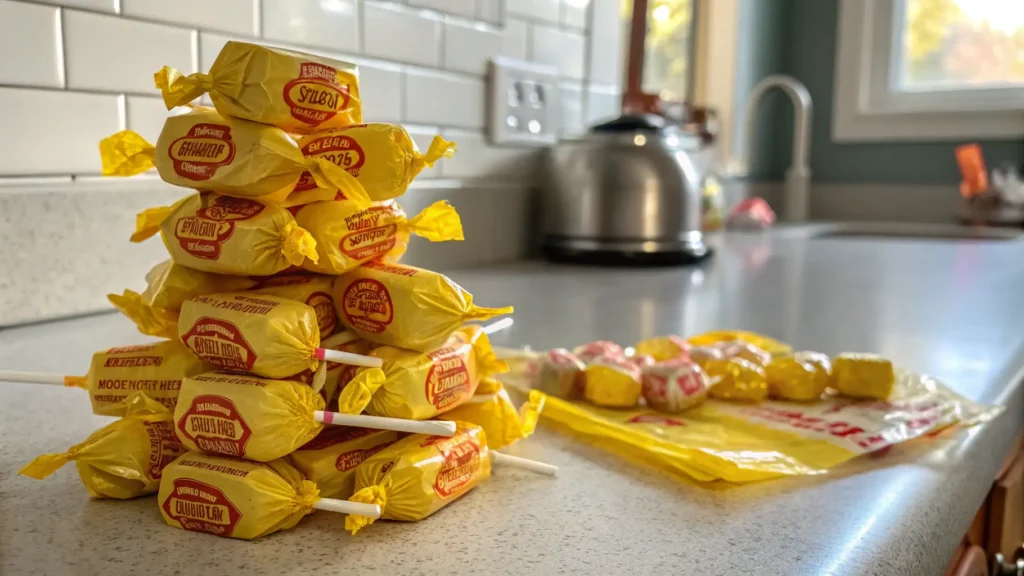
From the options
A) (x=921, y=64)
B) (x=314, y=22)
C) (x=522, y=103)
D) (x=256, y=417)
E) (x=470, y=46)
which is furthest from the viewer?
(x=921, y=64)

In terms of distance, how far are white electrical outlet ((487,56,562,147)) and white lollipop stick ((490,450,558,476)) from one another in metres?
0.95

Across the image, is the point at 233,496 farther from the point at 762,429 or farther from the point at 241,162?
the point at 762,429

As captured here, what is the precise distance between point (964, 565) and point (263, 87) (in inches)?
20.8

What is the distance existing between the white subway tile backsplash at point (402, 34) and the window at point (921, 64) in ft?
6.50

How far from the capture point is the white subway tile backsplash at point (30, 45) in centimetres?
72

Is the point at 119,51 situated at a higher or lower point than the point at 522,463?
higher

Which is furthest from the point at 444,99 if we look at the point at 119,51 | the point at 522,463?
the point at 522,463

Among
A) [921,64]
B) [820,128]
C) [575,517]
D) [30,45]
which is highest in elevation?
[921,64]

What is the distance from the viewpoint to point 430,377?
38cm

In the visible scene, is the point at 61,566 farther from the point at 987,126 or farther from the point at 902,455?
the point at 987,126

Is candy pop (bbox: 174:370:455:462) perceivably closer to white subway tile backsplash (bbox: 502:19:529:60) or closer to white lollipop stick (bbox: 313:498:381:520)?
white lollipop stick (bbox: 313:498:381:520)

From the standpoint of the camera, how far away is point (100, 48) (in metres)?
0.79

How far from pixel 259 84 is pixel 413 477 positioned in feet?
0.61

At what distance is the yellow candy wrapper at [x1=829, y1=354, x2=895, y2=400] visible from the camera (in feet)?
1.89
